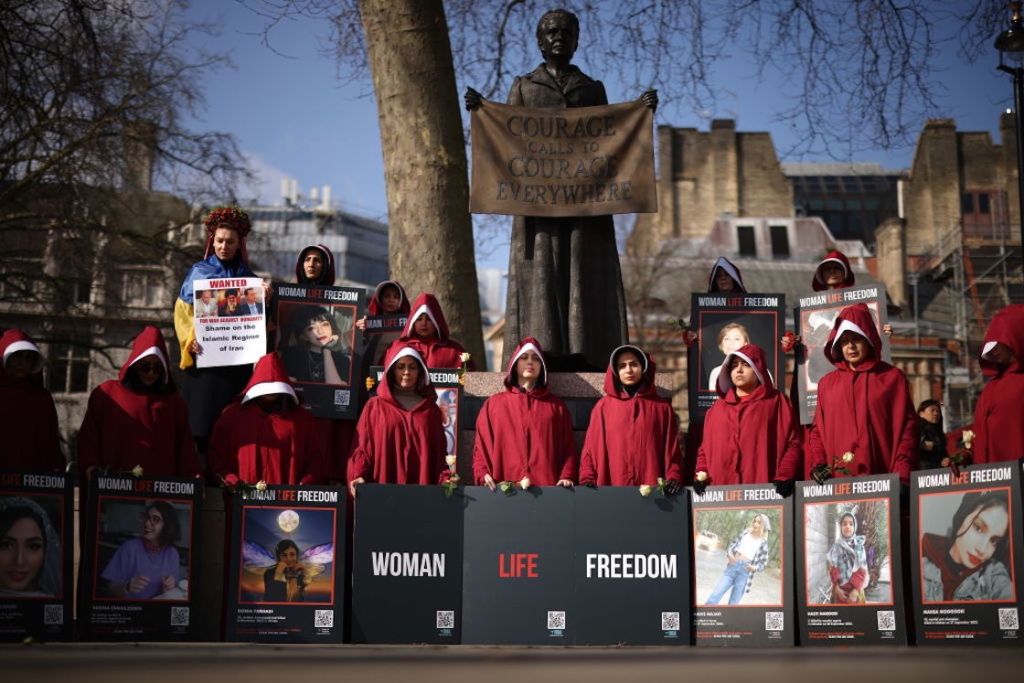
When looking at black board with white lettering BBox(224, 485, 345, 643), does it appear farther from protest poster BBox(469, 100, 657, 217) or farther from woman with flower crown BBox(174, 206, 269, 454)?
protest poster BBox(469, 100, 657, 217)

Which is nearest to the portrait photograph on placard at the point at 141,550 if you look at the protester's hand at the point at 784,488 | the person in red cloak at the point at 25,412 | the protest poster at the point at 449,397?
the person in red cloak at the point at 25,412

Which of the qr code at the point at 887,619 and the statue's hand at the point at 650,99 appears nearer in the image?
the qr code at the point at 887,619

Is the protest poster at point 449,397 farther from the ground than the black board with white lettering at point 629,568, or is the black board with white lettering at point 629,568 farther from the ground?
the protest poster at point 449,397

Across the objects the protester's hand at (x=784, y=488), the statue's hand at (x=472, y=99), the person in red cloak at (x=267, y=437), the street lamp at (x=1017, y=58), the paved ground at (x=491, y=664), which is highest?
the street lamp at (x=1017, y=58)

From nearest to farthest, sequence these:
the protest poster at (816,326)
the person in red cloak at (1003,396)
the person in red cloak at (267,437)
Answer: the person in red cloak at (1003,396), the person in red cloak at (267,437), the protest poster at (816,326)

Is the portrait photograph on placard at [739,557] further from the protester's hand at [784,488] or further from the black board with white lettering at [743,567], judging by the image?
the protester's hand at [784,488]

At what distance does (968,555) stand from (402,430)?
422cm

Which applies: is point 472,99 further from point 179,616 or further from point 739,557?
point 179,616

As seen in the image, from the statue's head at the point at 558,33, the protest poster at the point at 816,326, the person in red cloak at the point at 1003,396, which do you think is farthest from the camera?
the statue's head at the point at 558,33

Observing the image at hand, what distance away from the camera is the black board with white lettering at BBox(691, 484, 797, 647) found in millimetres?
9039

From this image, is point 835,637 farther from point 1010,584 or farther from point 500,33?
point 500,33

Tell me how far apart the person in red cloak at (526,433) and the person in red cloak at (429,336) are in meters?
0.90

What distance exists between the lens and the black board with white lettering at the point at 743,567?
9039mm

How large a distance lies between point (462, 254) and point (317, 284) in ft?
11.4
